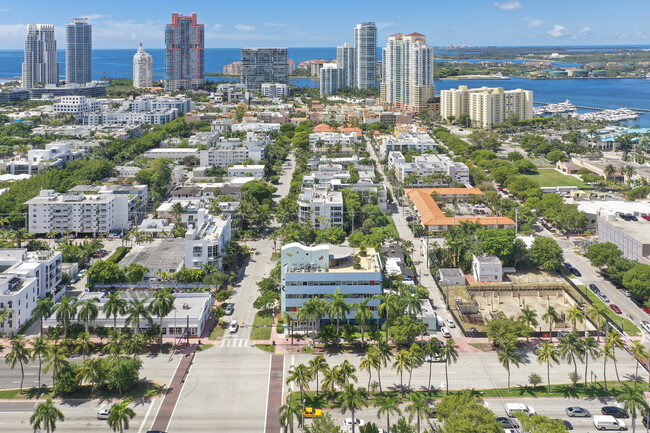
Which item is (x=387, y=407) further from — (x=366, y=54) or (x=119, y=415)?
(x=366, y=54)

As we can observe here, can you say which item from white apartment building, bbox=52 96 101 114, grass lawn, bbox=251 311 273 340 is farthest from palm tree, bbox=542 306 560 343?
white apartment building, bbox=52 96 101 114

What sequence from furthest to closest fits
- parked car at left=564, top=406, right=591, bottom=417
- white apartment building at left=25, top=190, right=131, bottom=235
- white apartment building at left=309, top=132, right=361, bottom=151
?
white apartment building at left=309, top=132, right=361, bottom=151 → white apartment building at left=25, top=190, right=131, bottom=235 → parked car at left=564, top=406, right=591, bottom=417

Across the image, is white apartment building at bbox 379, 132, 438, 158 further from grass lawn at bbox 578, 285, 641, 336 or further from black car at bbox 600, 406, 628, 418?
black car at bbox 600, 406, 628, 418

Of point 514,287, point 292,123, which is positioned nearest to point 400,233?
point 514,287

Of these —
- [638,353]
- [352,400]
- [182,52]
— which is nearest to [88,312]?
[352,400]

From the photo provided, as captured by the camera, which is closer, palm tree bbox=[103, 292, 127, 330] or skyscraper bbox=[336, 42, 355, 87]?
palm tree bbox=[103, 292, 127, 330]

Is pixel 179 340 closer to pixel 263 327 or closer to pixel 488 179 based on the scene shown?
pixel 263 327
